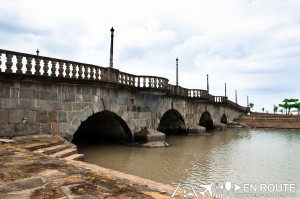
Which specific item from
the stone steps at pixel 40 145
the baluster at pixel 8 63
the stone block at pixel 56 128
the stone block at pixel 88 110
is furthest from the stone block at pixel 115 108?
the baluster at pixel 8 63

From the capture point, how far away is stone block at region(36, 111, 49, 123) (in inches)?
400

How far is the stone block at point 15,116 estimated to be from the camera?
9.43 metres

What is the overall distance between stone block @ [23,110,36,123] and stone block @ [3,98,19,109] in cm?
43

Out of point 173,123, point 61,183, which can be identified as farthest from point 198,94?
point 61,183

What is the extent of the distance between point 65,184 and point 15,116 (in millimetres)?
6678

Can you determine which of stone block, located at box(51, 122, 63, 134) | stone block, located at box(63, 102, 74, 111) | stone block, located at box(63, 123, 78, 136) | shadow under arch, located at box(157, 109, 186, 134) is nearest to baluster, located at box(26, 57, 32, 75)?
stone block, located at box(63, 102, 74, 111)

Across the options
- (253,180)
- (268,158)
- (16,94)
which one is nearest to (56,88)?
(16,94)

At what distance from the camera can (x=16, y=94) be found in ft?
31.6

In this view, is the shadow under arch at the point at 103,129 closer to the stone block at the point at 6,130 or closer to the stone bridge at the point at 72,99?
the stone bridge at the point at 72,99

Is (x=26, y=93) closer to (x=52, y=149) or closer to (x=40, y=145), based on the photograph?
(x=40, y=145)

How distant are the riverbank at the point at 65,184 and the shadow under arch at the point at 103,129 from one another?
8349 mm

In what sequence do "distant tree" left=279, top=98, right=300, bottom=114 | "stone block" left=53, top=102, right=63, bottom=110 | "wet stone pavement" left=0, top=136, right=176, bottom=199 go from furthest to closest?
"distant tree" left=279, top=98, right=300, bottom=114 → "stone block" left=53, top=102, right=63, bottom=110 → "wet stone pavement" left=0, top=136, right=176, bottom=199

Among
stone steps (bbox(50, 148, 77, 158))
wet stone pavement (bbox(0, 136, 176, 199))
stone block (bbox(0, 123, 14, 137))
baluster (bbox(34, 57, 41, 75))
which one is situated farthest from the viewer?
baluster (bbox(34, 57, 41, 75))

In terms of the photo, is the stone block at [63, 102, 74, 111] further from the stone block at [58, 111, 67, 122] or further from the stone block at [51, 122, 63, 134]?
the stone block at [51, 122, 63, 134]
